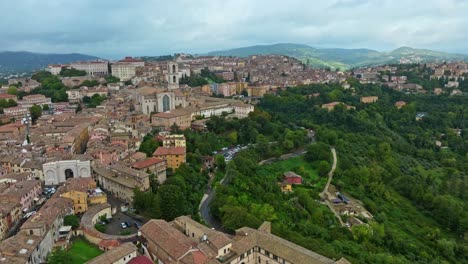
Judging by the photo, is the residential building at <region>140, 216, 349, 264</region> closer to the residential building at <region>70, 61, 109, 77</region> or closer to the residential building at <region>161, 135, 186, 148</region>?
the residential building at <region>161, 135, 186, 148</region>

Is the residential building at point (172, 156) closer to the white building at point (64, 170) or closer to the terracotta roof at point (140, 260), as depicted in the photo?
the white building at point (64, 170)

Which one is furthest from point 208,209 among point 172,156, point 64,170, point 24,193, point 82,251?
point 24,193

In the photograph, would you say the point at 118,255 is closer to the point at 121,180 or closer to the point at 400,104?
the point at 121,180

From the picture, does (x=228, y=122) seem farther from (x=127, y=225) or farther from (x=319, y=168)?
(x=127, y=225)

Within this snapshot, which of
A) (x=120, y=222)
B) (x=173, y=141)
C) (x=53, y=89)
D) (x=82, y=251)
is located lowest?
(x=120, y=222)

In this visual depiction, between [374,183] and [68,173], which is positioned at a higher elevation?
[68,173]

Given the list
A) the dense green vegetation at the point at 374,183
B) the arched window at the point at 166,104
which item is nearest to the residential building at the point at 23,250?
the dense green vegetation at the point at 374,183
